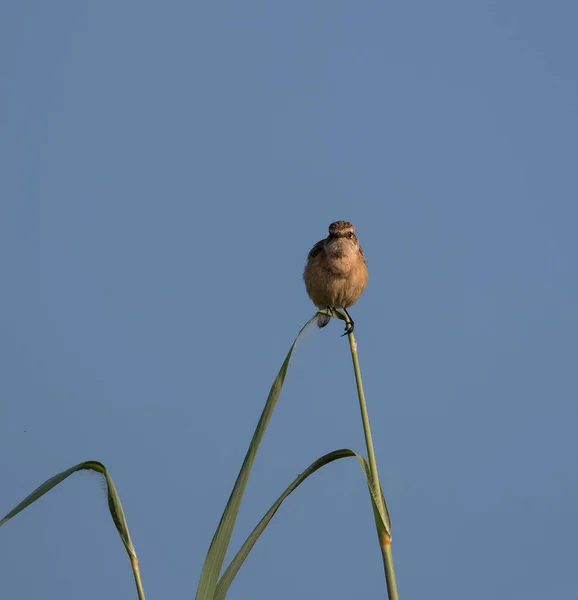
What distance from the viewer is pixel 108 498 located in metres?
2.99

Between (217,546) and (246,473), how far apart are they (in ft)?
0.81

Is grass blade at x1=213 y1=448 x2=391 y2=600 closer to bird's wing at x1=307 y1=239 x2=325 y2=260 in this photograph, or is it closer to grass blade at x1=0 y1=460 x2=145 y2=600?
grass blade at x1=0 y1=460 x2=145 y2=600

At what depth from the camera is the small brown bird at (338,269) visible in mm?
7613

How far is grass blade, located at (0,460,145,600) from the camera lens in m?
2.84

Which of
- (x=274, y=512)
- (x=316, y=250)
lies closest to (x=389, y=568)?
(x=274, y=512)

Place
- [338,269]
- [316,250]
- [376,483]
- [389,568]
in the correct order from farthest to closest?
[316,250] → [338,269] → [376,483] → [389,568]

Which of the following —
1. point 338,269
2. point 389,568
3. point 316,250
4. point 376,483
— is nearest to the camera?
point 389,568

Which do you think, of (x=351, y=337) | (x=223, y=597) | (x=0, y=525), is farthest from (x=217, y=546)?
(x=351, y=337)

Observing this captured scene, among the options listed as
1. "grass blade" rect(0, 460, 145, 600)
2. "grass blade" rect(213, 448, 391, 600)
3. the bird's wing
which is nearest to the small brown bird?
the bird's wing

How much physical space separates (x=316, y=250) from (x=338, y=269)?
467 mm

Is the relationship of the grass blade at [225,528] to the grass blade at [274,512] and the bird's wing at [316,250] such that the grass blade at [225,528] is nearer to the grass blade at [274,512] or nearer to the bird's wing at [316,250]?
the grass blade at [274,512]

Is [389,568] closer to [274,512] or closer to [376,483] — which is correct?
[376,483]

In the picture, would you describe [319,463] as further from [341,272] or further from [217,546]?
[341,272]

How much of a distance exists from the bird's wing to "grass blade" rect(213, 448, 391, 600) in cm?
480
